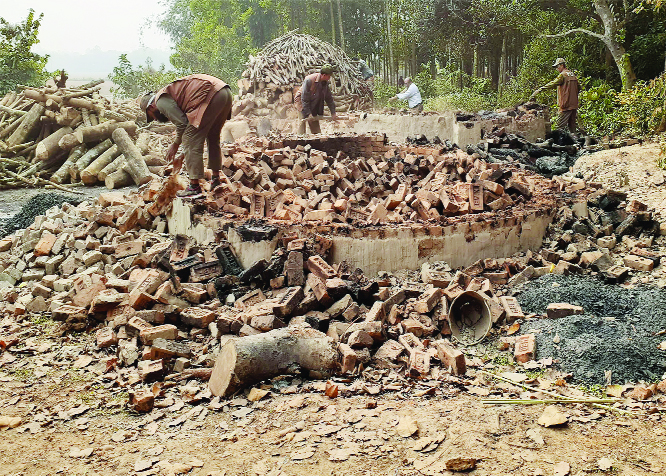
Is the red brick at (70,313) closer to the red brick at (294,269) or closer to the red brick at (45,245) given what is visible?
the red brick at (45,245)

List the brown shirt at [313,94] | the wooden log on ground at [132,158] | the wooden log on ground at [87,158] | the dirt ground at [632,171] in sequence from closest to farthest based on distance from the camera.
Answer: the dirt ground at [632,171] → the wooden log on ground at [132,158] → the wooden log on ground at [87,158] → the brown shirt at [313,94]

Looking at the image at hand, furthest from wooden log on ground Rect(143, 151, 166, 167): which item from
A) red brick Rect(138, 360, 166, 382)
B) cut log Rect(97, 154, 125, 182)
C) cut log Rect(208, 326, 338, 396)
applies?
cut log Rect(208, 326, 338, 396)

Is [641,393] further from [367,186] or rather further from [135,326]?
[367,186]

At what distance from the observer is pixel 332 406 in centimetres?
354

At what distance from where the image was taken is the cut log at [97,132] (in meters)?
11.1

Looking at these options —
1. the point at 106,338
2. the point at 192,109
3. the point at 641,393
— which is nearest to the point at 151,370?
the point at 106,338

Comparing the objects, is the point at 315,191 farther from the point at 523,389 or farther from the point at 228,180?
the point at 523,389

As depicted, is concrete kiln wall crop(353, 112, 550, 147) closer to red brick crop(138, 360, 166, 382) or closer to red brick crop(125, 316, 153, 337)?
red brick crop(125, 316, 153, 337)

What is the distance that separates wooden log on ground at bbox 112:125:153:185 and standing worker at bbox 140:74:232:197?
159 inches

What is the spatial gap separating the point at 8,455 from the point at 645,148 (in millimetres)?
10597

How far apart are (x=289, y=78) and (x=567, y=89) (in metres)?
7.25

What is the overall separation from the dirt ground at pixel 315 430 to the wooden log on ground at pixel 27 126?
8.79 meters

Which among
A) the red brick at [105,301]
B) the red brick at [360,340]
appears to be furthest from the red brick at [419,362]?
the red brick at [105,301]

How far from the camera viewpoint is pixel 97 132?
11289 millimetres
